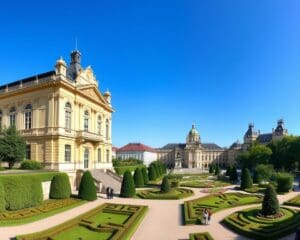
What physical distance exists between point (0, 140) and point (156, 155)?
129623mm

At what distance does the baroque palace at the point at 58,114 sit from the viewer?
122 ft

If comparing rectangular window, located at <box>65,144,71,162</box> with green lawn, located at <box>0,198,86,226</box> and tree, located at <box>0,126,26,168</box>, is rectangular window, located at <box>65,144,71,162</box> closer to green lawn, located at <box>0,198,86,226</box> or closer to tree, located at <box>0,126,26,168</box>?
tree, located at <box>0,126,26,168</box>

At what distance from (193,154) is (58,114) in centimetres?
12087

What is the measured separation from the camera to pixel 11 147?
109 feet

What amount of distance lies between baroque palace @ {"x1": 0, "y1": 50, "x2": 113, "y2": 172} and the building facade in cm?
10909

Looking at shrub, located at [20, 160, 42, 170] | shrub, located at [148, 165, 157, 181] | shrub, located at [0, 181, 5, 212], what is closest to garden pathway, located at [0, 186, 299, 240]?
shrub, located at [0, 181, 5, 212]

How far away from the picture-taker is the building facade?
15100cm

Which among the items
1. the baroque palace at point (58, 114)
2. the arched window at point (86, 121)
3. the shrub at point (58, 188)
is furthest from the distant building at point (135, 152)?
the shrub at point (58, 188)

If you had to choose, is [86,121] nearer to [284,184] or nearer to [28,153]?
[28,153]

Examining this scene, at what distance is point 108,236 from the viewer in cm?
1766

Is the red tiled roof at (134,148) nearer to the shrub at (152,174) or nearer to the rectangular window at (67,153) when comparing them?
the shrub at (152,174)

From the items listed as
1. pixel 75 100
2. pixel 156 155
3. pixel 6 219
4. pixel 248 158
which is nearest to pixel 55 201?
pixel 6 219

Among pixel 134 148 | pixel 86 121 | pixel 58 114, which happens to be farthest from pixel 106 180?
pixel 134 148

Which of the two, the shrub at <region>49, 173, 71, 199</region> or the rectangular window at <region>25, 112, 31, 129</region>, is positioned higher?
the rectangular window at <region>25, 112, 31, 129</region>
